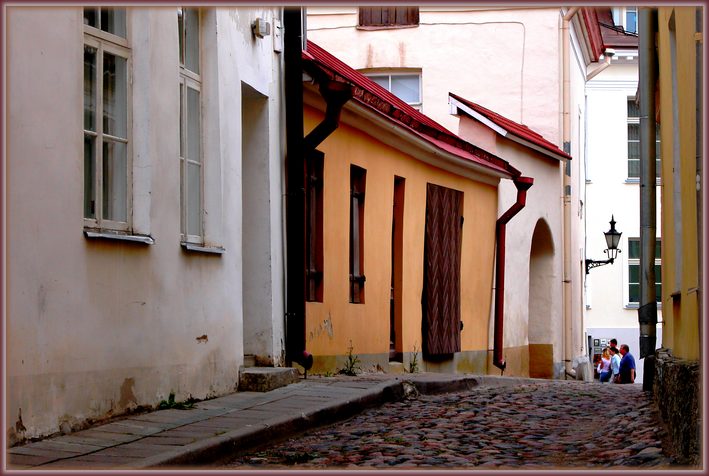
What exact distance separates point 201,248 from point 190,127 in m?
1.04

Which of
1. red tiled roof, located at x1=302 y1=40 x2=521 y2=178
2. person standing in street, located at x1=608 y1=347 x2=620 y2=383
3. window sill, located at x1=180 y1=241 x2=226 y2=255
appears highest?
red tiled roof, located at x1=302 y1=40 x2=521 y2=178

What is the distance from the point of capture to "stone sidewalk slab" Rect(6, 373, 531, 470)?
6.50 metres

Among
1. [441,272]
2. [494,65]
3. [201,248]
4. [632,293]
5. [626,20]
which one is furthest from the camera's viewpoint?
[626,20]

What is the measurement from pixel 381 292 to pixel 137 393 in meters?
6.89

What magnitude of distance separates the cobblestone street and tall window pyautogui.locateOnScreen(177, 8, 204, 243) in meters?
2.08

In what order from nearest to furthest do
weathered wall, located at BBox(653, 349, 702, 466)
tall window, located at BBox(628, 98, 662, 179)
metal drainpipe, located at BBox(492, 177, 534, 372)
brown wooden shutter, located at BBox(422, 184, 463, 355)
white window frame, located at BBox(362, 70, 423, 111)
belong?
1. weathered wall, located at BBox(653, 349, 702, 466)
2. brown wooden shutter, located at BBox(422, 184, 463, 355)
3. metal drainpipe, located at BBox(492, 177, 534, 372)
4. white window frame, located at BBox(362, 70, 423, 111)
5. tall window, located at BBox(628, 98, 662, 179)

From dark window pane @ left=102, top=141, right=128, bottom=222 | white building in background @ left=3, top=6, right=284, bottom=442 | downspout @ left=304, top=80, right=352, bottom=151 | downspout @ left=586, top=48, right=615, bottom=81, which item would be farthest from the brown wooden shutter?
downspout @ left=586, top=48, right=615, bottom=81

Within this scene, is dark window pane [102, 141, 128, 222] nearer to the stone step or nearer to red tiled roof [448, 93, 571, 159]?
the stone step

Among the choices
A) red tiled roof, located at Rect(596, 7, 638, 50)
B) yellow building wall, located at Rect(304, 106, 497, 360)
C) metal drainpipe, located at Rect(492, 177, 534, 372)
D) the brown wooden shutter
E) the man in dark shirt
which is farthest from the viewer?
red tiled roof, located at Rect(596, 7, 638, 50)

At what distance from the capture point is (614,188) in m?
33.3

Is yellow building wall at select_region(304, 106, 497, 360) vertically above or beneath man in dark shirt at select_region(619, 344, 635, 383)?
above

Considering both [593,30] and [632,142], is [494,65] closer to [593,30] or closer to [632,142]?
[593,30]

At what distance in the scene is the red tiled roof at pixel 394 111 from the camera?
1281 cm

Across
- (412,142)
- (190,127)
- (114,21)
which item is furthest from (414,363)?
(114,21)
